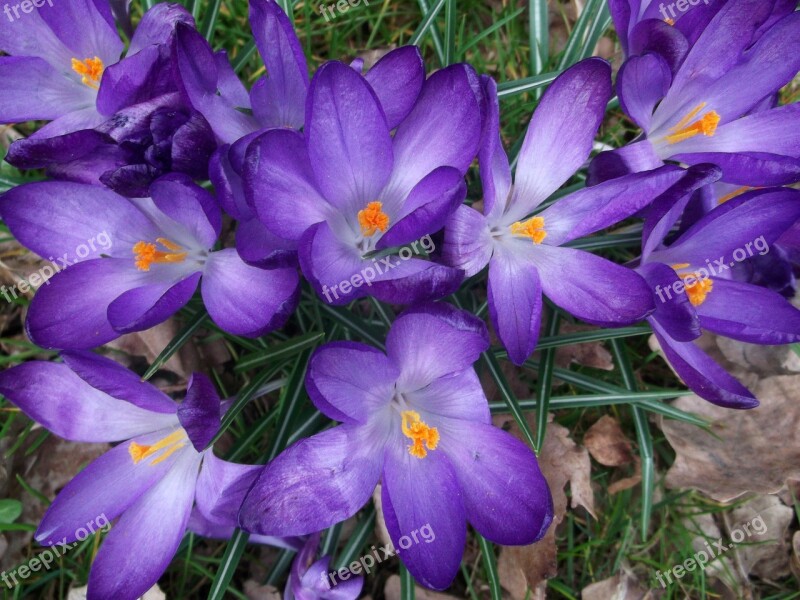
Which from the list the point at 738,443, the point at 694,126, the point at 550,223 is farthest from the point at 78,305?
the point at 738,443

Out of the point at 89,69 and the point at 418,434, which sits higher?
the point at 89,69

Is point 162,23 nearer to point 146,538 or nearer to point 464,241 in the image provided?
point 464,241

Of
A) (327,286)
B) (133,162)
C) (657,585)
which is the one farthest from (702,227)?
(657,585)

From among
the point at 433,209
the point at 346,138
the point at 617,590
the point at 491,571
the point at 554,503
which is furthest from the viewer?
the point at 617,590

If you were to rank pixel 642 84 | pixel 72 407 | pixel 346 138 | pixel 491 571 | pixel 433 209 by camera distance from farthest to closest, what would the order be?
pixel 491 571, pixel 72 407, pixel 642 84, pixel 346 138, pixel 433 209

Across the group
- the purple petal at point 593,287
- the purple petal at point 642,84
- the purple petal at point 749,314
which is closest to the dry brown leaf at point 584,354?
the purple petal at point 749,314

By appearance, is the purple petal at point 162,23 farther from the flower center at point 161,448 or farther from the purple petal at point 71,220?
the flower center at point 161,448

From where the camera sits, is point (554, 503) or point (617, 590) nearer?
point (554, 503)
